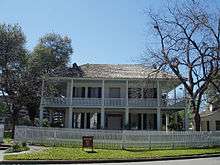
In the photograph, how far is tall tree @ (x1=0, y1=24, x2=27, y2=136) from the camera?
4388cm

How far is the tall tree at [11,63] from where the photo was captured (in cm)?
4388

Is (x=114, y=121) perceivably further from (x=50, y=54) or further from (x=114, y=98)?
(x=50, y=54)

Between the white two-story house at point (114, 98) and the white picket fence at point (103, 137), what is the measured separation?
31.0 feet

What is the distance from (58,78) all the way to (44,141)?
40.0 ft

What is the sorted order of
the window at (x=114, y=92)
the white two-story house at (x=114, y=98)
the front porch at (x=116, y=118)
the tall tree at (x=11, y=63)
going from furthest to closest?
1. the tall tree at (x=11, y=63)
2. the window at (x=114, y=92)
3. the front porch at (x=116, y=118)
4. the white two-story house at (x=114, y=98)

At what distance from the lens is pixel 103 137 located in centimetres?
2388

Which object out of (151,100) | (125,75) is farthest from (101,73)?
(151,100)

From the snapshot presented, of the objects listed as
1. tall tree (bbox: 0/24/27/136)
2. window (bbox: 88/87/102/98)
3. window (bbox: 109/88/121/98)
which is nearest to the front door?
window (bbox: 109/88/121/98)

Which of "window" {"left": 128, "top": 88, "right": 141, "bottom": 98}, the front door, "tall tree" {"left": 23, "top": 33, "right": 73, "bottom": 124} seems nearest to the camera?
"window" {"left": 128, "top": 88, "right": 141, "bottom": 98}

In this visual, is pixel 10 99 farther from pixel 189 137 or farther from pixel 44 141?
pixel 189 137

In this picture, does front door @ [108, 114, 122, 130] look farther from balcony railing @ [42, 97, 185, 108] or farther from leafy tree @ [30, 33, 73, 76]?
leafy tree @ [30, 33, 73, 76]

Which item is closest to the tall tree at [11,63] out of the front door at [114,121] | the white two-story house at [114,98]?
the white two-story house at [114,98]

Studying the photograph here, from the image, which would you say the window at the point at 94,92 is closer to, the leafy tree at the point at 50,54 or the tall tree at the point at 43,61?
the tall tree at the point at 43,61

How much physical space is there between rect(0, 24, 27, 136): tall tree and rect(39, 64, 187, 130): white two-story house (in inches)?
268
